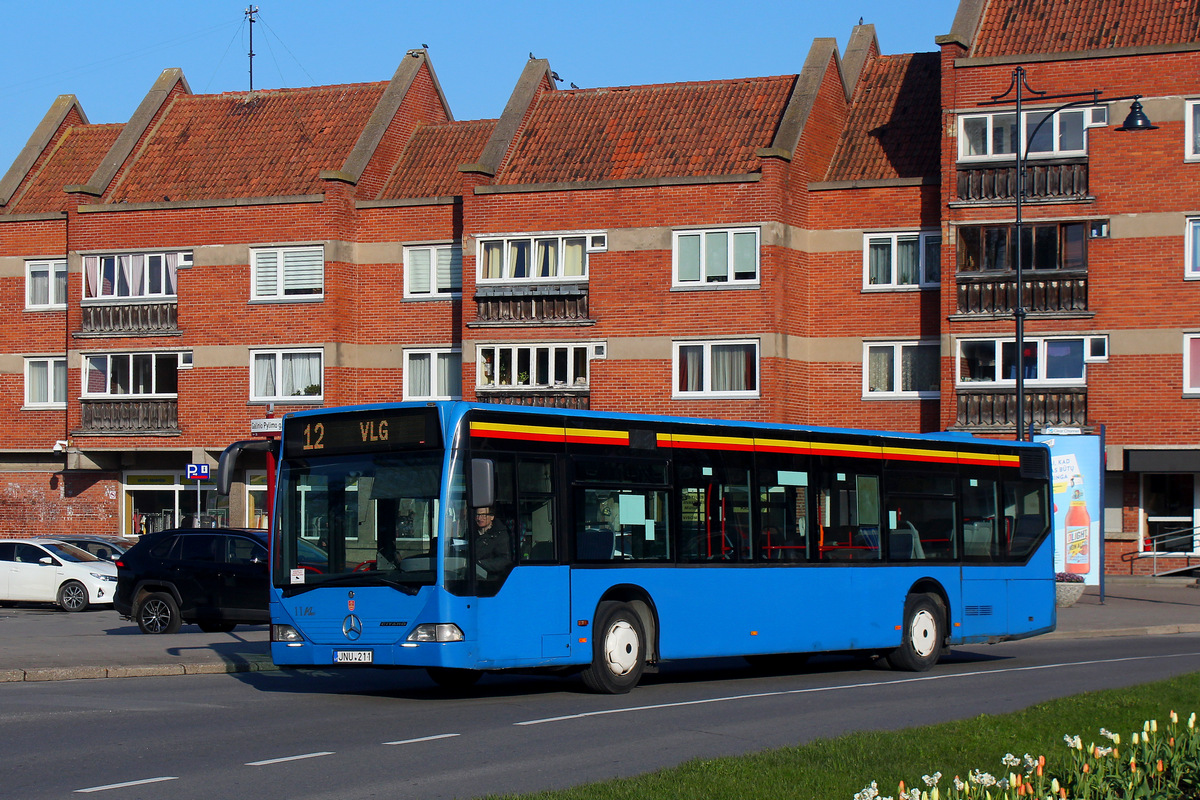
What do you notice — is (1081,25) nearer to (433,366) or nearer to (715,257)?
(715,257)

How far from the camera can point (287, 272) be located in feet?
131

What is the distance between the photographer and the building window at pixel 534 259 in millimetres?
38062

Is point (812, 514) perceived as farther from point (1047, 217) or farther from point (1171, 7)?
point (1171, 7)

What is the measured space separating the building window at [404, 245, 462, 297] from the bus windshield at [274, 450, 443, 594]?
85.1 ft

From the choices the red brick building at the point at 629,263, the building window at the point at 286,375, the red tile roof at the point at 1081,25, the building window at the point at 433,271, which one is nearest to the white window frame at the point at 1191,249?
the red brick building at the point at 629,263

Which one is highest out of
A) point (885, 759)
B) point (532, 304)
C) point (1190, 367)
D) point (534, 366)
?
point (532, 304)

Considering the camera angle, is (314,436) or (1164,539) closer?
(314,436)

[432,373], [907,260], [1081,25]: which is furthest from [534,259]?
[1081,25]

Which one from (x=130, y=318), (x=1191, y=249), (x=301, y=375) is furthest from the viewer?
(x=130, y=318)

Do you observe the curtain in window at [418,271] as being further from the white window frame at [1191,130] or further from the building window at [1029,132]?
the white window frame at [1191,130]

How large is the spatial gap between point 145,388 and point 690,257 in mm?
16004

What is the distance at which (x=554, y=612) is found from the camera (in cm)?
1371

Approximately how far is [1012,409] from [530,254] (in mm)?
12781

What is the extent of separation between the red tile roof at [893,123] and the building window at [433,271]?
33.9ft
